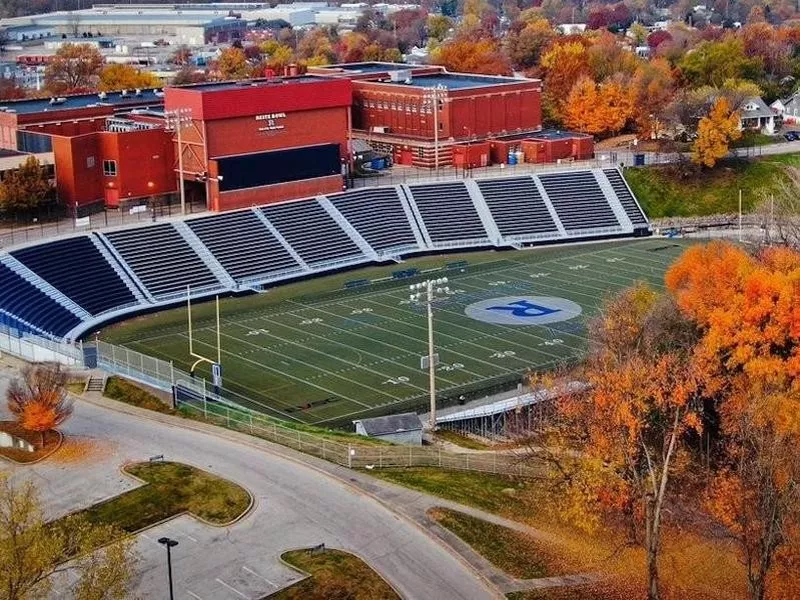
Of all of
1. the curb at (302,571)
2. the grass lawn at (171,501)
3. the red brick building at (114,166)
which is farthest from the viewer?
the red brick building at (114,166)

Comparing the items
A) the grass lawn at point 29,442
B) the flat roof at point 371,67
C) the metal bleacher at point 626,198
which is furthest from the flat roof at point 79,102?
the grass lawn at point 29,442

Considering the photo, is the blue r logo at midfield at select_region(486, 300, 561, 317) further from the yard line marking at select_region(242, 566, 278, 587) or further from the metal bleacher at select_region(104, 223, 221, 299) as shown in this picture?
the yard line marking at select_region(242, 566, 278, 587)

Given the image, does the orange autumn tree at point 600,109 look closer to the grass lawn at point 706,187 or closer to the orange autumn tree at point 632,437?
the grass lawn at point 706,187

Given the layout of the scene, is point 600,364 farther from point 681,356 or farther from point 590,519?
point 590,519

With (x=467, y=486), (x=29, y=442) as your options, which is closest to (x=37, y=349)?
(x=29, y=442)

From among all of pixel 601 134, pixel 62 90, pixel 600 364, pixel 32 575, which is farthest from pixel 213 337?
pixel 62 90
